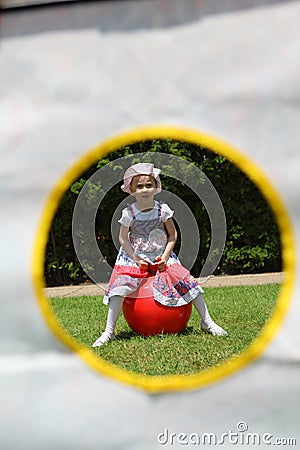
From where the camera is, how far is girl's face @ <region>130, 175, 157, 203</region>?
14.1 feet

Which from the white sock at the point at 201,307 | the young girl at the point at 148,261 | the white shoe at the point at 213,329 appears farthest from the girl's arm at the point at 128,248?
the white shoe at the point at 213,329

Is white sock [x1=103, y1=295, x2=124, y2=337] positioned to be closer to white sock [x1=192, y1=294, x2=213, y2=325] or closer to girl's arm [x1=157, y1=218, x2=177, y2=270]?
girl's arm [x1=157, y1=218, x2=177, y2=270]

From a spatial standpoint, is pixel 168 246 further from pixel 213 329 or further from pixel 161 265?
pixel 213 329

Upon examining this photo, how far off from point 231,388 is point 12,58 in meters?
1.13

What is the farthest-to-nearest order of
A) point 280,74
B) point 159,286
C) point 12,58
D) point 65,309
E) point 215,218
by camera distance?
1. point 215,218
2. point 65,309
3. point 159,286
4. point 12,58
5. point 280,74

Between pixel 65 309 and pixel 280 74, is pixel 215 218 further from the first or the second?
pixel 280 74

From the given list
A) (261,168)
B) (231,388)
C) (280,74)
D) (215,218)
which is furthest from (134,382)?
(215,218)

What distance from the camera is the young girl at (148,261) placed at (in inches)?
154

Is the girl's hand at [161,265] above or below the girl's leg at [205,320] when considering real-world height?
above

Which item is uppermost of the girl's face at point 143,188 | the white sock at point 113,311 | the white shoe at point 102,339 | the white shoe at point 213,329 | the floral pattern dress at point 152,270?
the girl's face at point 143,188

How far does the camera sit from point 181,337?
3879 millimetres

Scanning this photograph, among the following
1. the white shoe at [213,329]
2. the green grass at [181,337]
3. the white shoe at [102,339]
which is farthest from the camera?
the white shoe at [213,329]

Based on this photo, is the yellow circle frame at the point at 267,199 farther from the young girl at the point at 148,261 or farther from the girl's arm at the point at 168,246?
the girl's arm at the point at 168,246

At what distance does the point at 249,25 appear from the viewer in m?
1.81
